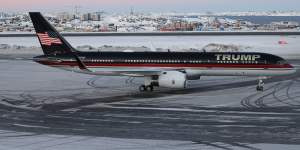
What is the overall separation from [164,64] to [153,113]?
406 inches

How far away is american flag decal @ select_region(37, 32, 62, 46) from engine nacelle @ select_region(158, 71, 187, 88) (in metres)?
10.1

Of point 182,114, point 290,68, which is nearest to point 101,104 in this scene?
point 182,114

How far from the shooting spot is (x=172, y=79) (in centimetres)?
3581

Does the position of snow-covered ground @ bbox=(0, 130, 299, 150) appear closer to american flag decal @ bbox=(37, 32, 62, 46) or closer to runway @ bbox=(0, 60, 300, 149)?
runway @ bbox=(0, 60, 300, 149)

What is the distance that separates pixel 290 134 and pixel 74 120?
38.0 ft

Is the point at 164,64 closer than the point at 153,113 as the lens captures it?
No

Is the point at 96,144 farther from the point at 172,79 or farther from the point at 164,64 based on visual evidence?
the point at 164,64

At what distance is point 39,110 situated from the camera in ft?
100

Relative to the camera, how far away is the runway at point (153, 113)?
22.8 m

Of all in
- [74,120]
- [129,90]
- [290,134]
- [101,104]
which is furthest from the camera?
[129,90]

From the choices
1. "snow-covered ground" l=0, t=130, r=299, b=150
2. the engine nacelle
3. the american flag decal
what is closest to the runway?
"snow-covered ground" l=0, t=130, r=299, b=150

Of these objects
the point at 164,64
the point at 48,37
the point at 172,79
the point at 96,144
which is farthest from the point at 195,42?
the point at 96,144

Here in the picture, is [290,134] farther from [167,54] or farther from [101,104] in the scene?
[167,54]

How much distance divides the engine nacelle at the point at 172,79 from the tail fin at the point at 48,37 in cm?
948
